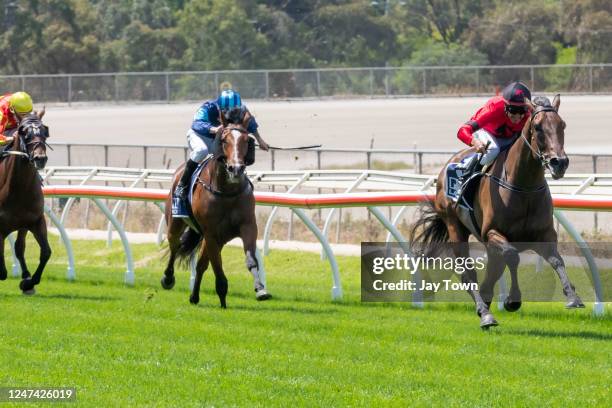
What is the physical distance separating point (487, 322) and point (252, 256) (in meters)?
2.14

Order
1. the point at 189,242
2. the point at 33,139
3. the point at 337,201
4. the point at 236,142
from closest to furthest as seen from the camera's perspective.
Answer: the point at 236,142 → the point at 337,201 → the point at 33,139 → the point at 189,242

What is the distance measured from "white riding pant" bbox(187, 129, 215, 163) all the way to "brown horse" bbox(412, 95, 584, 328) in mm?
2706

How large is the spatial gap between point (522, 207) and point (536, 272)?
2114mm

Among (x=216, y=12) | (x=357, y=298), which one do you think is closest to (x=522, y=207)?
(x=357, y=298)

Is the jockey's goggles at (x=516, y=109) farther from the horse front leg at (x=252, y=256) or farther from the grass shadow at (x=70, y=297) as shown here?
the grass shadow at (x=70, y=297)

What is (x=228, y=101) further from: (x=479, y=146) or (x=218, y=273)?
(x=479, y=146)

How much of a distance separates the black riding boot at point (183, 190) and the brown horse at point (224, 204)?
0.26 metres

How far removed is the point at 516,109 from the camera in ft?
29.9

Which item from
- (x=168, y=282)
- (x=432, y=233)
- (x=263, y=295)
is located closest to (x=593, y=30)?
(x=168, y=282)

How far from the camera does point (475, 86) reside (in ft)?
115

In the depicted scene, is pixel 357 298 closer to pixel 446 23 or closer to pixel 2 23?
pixel 2 23

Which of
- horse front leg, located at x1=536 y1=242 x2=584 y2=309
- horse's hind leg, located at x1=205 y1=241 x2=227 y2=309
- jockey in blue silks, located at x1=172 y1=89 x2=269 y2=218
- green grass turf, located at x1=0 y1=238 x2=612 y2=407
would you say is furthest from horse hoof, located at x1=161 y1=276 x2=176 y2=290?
horse front leg, located at x1=536 y1=242 x2=584 y2=309

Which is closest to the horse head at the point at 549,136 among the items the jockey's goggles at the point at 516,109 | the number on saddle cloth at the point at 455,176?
the jockey's goggles at the point at 516,109

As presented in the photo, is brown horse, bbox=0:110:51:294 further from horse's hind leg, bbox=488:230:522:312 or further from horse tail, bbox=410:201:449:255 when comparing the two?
horse's hind leg, bbox=488:230:522:312
